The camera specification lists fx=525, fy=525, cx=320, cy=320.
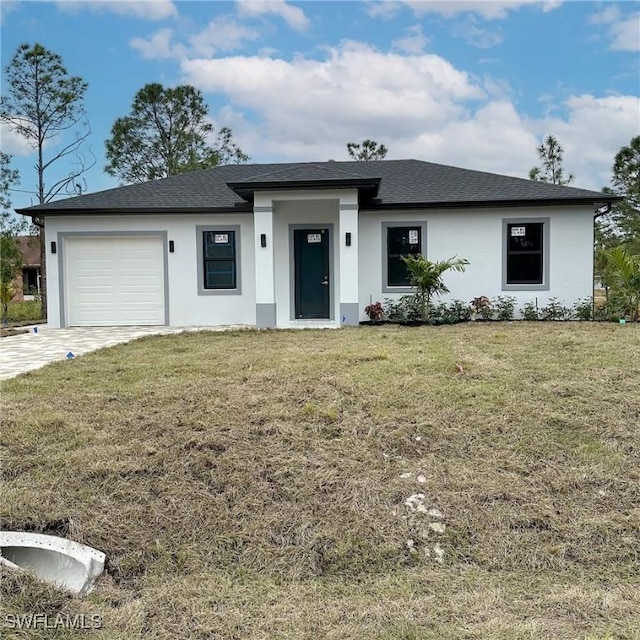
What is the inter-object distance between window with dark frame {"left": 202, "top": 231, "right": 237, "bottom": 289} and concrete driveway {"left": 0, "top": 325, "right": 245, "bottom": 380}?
146 centimetres

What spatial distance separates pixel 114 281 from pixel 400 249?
22.0 ft

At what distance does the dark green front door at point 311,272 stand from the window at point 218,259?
1380mm

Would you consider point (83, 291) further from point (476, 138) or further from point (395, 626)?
point (476, 138)

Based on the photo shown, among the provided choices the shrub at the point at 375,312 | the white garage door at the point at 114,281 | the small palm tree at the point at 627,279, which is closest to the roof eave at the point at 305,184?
the shrub at the point at 375,312

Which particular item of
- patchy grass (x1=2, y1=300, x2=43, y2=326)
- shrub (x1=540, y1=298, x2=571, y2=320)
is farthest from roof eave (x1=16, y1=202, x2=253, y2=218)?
shrub (x1=540, y1=298, x2=571, y2=320)

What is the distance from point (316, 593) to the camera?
2.82 metres

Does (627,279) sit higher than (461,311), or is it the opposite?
(627,279)

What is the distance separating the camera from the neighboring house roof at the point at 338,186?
34.3ft

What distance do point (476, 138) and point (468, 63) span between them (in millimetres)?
5696

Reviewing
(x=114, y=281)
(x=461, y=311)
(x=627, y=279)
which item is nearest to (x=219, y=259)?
(x=114, y=281)

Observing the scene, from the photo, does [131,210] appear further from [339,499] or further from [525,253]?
[339,499]

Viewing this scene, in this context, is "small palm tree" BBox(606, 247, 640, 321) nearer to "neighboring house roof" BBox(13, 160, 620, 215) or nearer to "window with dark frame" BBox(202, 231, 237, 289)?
"neighboring house roof" BBox(13, 160, 620, 215)

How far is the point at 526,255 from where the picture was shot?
11.8 meters

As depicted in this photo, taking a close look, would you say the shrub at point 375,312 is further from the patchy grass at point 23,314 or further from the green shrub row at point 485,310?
the patchy grass at point 23,314
